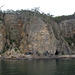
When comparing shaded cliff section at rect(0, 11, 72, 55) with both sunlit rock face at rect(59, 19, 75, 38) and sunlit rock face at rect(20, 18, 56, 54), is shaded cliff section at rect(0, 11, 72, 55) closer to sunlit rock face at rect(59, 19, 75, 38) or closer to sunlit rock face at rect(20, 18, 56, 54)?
sunlit rock face at rect(20, 18, 56, 54)

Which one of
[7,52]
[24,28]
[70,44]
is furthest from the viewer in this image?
[70,44]

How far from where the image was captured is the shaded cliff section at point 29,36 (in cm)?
8500

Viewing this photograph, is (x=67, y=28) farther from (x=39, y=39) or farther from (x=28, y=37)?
(x=28, y=37)

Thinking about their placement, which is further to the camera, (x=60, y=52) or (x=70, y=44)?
(x=70, y=44)

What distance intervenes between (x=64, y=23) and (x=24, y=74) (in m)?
80.9

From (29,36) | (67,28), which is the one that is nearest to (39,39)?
(29,36)

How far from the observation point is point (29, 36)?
87375 millimetres

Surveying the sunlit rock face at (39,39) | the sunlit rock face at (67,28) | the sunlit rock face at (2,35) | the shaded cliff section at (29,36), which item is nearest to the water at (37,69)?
the shaded cliff section at (29,36)

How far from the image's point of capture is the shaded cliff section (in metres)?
85.0

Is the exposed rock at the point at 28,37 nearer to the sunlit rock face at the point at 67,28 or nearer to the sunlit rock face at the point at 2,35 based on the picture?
the sunlit rock face at the point at 2,35

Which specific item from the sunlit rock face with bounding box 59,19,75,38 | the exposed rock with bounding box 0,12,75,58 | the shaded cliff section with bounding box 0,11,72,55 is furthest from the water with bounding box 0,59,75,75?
the sunlit rock face with bounding box 59,19,75,38

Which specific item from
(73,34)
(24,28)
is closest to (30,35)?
(24,28)

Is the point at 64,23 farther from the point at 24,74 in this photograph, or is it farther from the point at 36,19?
the point at 24,74

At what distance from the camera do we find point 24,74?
111 ft
